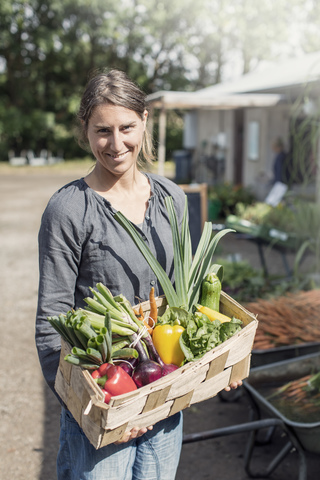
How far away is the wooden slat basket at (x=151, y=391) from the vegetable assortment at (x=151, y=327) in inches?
1.6

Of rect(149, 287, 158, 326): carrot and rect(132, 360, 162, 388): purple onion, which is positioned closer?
rect(132, 360, 162, 388): purple onion

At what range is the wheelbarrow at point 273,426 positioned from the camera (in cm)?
238

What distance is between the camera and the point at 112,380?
51.9 inches

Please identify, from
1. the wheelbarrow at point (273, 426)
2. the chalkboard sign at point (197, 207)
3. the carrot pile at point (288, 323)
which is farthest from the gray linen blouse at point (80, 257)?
the chalkboard sign at point (197, 207)

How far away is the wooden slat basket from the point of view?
1266 mm

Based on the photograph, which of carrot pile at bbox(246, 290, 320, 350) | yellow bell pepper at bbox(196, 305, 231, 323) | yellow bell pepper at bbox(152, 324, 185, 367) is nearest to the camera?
yellow bell pepper at bbox(152, 324, 185, 367)

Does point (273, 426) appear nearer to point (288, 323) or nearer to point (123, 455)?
point (288, 323)

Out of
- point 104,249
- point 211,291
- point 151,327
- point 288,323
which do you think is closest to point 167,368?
point 151,327

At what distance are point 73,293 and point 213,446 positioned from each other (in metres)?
2.06

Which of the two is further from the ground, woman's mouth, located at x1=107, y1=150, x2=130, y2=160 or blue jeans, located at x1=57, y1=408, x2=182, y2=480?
woman's mouth, located at x1=107, y1=150, x2=130, y2=160

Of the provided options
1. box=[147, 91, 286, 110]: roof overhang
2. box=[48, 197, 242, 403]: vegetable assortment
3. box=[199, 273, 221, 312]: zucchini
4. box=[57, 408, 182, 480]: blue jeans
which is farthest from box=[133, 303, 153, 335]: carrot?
box=[147, 91, 286, 110]: roof overhang

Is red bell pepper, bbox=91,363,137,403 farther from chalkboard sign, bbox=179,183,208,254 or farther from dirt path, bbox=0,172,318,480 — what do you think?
chalkboard sign, bbox=179,183,208,254

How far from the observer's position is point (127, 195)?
1.78 metres

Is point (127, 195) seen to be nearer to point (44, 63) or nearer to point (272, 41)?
point (272, 41)
